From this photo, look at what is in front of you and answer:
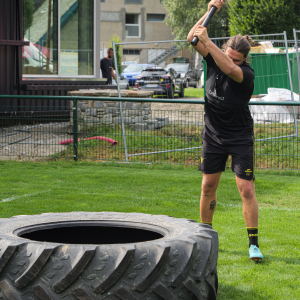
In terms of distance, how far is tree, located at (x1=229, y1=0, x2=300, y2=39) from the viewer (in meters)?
28.9

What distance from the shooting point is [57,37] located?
563 inches

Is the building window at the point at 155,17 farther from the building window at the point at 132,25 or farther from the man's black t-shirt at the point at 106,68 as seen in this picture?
the man's black t-shirt at the point at 106,68

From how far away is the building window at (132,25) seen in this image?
51.3 m

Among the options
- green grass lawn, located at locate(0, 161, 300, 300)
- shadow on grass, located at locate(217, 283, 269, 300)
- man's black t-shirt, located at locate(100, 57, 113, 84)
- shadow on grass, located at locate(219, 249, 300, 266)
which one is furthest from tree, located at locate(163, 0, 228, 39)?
shadow on grass, located at locate(217, 283, 269, 300)

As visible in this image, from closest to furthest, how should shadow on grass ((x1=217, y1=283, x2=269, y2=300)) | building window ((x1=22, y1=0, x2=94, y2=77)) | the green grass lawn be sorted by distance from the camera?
1. shadow on grass ((x1=217, y1=283, x2=269, y2=300))
2. the green grass lawn
3. building window ((x1=22, y1=0, x2=94, y2=77))

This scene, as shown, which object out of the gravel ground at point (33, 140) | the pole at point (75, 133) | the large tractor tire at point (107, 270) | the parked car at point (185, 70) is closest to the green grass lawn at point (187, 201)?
the pole at point (75, 133)

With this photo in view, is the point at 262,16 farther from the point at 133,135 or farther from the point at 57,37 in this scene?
the point at 133,135

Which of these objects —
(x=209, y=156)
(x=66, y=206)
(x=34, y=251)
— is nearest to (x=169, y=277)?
(x=34, y=251)

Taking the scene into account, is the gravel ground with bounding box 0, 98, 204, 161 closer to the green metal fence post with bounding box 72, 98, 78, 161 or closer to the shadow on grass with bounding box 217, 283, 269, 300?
the green metal fence post with bounding box 72, 98, 78, 161

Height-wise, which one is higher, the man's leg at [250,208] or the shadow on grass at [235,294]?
the man's leg at [250,208]

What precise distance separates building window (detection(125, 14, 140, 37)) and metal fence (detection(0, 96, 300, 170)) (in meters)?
42.9

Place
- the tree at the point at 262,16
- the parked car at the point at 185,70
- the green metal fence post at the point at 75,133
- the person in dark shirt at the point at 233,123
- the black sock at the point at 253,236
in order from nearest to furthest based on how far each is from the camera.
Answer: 1. the person in dark shirt at the point at 233,123
2. the black sock at the point at 253,236
3. the green metal fence post at the point at 75,133
4. the parked car at the point at 185,70
5. the tree at the point at 262,16

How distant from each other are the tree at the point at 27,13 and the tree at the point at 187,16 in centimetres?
3049

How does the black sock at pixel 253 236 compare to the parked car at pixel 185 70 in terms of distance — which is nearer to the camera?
the black sock at pixel 253 236
